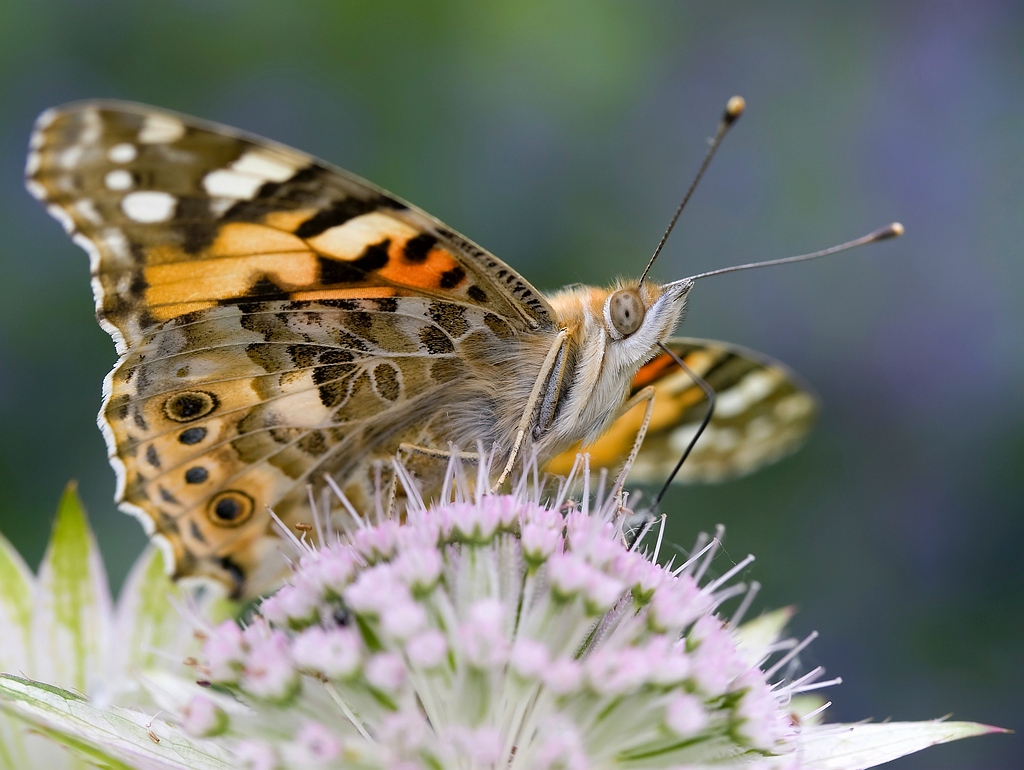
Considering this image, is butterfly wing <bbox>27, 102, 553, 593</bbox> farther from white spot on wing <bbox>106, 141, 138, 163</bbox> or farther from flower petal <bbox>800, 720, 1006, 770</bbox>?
flower petal <bbox>800, 720, 1006, 770</bbox>

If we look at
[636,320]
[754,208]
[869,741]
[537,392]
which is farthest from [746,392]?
[754,208]

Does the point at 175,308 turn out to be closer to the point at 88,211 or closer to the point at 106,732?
the point at 88,211

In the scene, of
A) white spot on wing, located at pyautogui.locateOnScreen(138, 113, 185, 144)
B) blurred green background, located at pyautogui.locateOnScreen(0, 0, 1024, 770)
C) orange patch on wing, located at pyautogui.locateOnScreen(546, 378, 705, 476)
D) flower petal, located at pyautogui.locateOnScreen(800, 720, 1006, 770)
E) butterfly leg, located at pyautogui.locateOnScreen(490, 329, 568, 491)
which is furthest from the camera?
blurred green background, located at pyautogui.locateOnScreen(0, 0, 1024, 770)

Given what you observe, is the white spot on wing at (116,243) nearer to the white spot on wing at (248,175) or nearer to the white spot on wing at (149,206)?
the white spot on wing at (149,206)

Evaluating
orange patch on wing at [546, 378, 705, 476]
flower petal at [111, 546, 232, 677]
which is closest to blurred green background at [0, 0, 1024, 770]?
orange patch on wing at [546, 378, 705, 476]

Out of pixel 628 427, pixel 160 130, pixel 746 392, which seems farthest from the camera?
pixel 746 392

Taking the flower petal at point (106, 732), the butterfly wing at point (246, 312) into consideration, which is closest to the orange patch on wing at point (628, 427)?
the butterfly wing at point (246, 312)
